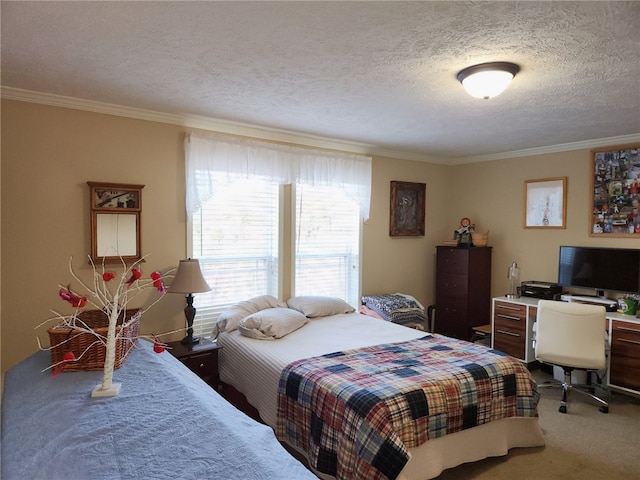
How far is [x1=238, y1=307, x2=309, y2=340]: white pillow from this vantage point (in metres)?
3.30

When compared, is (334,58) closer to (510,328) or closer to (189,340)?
(189,340)

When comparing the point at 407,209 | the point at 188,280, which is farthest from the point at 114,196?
the point at 407,209

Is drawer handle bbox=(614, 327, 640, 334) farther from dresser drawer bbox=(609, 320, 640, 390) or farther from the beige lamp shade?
the beige lamp shade

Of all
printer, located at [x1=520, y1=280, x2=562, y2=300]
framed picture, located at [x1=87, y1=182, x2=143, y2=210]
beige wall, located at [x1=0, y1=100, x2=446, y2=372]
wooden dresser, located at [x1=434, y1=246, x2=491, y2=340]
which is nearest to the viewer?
beige wall, located at [x1=0, y1=100, x2=446, y2=372]

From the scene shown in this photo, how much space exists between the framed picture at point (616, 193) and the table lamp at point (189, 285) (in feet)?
12.8

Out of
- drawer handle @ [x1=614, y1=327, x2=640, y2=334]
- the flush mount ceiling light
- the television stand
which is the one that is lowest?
drawer handle @ [x1=614, y1=327, x2=640, y2=334]

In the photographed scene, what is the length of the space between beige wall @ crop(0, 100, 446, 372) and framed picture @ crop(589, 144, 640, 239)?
13.4 ft

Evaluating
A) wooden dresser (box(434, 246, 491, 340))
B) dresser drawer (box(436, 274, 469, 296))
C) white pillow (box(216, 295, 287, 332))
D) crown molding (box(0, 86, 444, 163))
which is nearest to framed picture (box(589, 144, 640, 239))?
wooden dresser (box(434, 246, 491, 340))

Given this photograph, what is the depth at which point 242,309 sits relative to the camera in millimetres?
3674

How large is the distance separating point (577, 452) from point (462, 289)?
225 cm

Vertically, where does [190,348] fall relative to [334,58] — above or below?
below

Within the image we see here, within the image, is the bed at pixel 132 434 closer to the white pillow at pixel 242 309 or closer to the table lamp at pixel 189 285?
the table lamp at pixel 189 285

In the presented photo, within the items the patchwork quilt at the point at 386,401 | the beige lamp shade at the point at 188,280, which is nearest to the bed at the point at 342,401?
the patchwork quilt at the point at 386,401

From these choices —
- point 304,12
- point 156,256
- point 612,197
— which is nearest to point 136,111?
point 156,256
